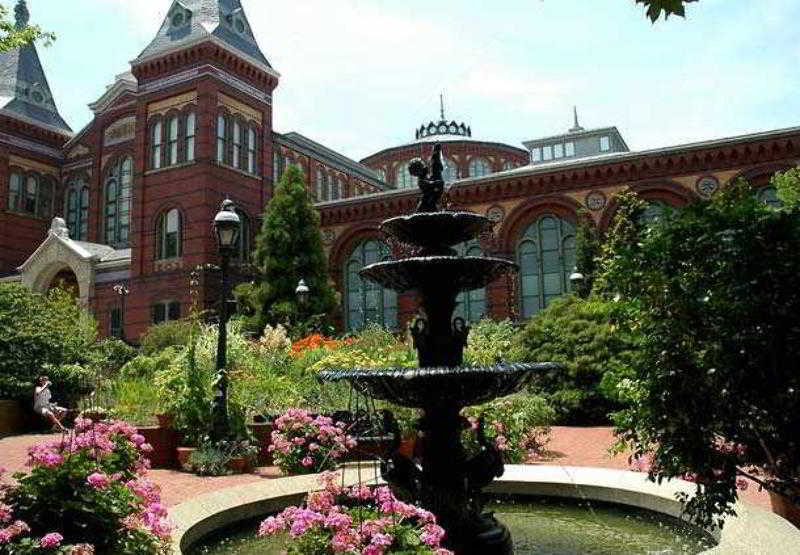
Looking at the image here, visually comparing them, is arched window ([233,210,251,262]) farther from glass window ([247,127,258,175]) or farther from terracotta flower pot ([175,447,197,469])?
terracotta flower pot ([175,447,197,469])

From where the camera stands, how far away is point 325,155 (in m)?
42.4

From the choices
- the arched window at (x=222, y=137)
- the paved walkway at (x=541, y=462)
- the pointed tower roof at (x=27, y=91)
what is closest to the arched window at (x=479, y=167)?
the arched window at (x=222, y=137)

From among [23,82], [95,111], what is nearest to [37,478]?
[95,111]

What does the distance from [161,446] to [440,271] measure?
25.3 ft

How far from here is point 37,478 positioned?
15.3 ft

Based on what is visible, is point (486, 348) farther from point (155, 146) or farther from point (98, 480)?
point (155, 146)

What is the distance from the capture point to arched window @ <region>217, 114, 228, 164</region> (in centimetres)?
3247

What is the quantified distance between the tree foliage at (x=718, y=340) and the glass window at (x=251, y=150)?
31.0m

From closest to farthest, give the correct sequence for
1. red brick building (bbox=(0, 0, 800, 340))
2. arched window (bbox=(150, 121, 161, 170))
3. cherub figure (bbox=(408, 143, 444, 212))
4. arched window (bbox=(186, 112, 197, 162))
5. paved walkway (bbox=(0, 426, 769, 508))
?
cherub figure (bbox=(408, 143, 444, 212)) → paved walkway (bbox=(0, 426, 769, 508)) → red brick building (bbox=(0, 0, 800, 340)) → arched window (bbox=(186, 112, 197, 162)) → arched window (bbox=(150, 121, 161, 170))

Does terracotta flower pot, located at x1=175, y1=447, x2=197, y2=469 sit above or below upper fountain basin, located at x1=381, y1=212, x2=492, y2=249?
below

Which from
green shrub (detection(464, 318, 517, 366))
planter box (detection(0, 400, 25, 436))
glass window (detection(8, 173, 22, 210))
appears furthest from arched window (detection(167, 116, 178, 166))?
green shrub (detection(464, 318, 517, 366))

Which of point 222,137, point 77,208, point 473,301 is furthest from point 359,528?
point 77,208

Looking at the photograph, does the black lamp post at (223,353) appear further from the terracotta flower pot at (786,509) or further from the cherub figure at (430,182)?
the terracotta flower pot at (786,509)

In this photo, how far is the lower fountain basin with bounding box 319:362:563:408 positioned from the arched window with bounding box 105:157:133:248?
3557cm
